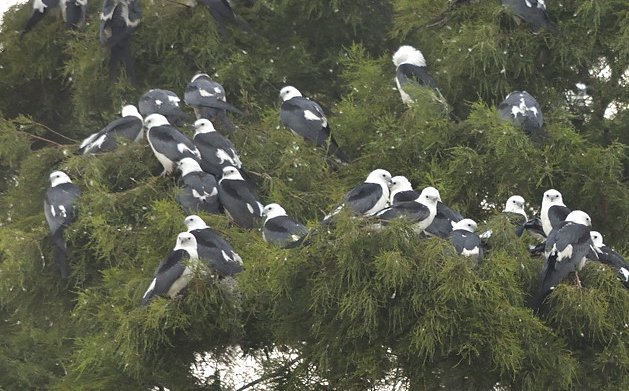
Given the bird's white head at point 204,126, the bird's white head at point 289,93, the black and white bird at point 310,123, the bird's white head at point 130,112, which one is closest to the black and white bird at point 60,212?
the bird's white head at point 204,126

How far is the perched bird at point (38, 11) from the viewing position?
11.6 metres

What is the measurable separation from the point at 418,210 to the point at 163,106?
2.74 meters

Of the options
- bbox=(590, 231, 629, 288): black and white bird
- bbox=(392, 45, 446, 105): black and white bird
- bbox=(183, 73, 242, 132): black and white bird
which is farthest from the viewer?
bbox=(183, 73, 242, 132): black and white bird

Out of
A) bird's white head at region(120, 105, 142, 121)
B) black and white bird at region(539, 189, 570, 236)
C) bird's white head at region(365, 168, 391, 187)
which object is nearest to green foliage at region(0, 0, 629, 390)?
black and white bird at region(539, 189, 570, 236)

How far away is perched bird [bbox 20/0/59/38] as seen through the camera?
11.6 meters

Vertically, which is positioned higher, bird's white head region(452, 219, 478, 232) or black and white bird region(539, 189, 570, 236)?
bird's white head region(452, 219, 478, 232)

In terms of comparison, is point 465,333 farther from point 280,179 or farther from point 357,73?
point 357,73

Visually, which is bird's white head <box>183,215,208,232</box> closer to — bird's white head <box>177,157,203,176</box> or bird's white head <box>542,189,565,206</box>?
bird's white head <box>177,157,203,176</box>

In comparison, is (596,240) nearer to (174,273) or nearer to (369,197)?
(369,197)

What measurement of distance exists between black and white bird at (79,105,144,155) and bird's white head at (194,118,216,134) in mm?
338

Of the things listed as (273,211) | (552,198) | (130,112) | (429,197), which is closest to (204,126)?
(130,112)

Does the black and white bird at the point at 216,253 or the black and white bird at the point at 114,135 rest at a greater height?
the black and white bird at the point at 216,253

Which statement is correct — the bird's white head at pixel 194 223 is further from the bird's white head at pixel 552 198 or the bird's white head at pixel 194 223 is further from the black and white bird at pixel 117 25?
the black and white bird at pixel 117 25

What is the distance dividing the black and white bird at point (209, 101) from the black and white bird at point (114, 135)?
390 millimetres
